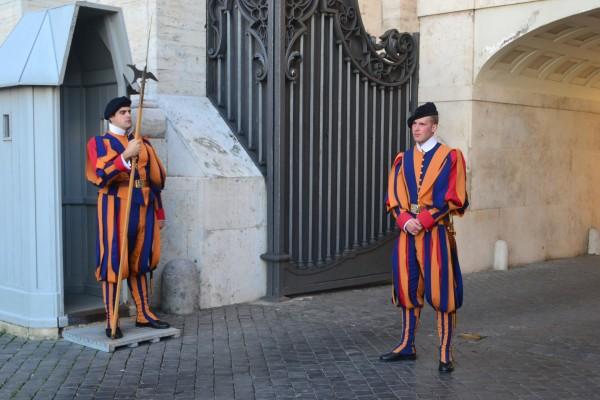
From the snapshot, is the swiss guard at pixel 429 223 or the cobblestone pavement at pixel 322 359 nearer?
the cobblestone pavement at pixel 322 359

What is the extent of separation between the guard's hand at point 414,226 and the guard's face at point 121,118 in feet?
7.26

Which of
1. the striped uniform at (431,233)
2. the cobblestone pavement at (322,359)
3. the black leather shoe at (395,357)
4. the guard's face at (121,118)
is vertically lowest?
the cobblestone pavement at (322,359)

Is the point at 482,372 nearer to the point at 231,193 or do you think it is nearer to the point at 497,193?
the point at 231,193

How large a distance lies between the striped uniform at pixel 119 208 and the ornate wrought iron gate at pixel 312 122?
1.79 metres

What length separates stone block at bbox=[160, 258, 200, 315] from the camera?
709 cm

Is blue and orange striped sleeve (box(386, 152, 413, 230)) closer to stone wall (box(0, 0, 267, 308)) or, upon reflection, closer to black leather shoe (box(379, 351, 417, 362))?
black leather shoe (box(379, 351, 417, 362))

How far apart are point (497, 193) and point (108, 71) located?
5.08 metres

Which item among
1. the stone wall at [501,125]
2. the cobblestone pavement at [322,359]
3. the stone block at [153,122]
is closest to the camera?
the cobblestone pavement at [322,359]

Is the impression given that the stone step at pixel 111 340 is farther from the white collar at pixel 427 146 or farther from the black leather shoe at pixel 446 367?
the white collar at pixel 427 146

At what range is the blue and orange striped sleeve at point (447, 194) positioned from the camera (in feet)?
17.6

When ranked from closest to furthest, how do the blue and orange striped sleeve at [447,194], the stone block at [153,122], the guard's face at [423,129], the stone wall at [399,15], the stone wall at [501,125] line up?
the blue and orange striped sleeve at [447,194] < the guard's face at [423,129] < the stone block at [153,122] < the stone wall at [501,125] < the stone wall at [399,15]

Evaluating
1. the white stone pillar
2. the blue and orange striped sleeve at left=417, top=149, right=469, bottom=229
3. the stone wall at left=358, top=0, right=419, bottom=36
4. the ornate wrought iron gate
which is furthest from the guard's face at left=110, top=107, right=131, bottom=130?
the stone wall at left=358, top=0, right=419, bottom=36

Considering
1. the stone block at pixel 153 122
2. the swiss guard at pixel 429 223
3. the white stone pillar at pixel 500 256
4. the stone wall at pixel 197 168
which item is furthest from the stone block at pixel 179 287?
the white stone pillar at pixel 500 256

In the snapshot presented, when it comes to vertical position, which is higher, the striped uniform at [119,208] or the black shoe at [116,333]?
the striped uniform at [119,208]
